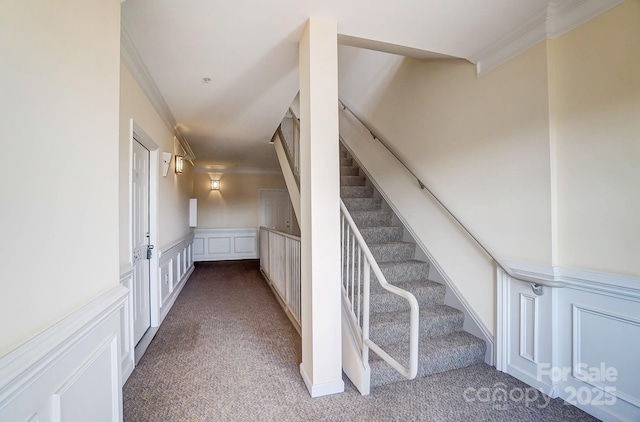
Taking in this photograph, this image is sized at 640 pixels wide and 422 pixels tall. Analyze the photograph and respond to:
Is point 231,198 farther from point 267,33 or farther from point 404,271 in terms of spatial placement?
point 267,33

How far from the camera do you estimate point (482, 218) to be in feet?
7.08

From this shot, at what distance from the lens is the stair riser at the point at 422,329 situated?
212 cm

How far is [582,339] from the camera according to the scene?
1.65 metres

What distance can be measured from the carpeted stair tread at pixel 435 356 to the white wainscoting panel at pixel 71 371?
1.48 m

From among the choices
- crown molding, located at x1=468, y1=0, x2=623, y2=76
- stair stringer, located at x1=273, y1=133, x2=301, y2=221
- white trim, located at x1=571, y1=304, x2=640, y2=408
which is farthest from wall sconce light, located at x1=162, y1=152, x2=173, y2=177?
white trim, located at x1=571, y1=304, x2=640, y2=408

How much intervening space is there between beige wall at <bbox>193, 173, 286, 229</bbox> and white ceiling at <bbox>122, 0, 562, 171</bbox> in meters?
4.29

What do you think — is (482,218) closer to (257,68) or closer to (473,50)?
(473,50)

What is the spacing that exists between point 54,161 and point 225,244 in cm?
646

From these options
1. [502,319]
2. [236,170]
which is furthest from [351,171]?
[236,170]

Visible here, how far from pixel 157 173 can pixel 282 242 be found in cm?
159

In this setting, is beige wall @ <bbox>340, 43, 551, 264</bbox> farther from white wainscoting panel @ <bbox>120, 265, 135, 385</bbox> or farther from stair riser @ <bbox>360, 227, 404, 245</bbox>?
white wainscoting panel @ <bbox>120, 265, 135, 385</bbox>

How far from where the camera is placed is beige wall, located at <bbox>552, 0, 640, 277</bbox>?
144cm

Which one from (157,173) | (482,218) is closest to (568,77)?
(482,218)

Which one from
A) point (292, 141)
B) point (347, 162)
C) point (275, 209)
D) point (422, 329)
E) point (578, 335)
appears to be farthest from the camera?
point (275, 209)
